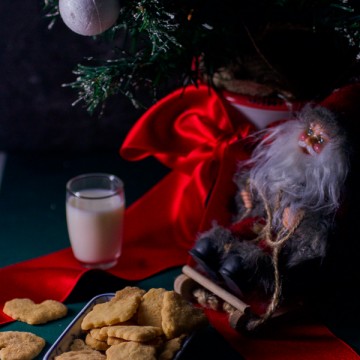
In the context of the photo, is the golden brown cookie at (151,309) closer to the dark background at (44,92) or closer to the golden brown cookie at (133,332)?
the golden brown cookie at (133,332)

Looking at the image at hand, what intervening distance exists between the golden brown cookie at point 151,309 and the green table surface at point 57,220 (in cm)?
5

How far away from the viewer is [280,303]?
882 mm

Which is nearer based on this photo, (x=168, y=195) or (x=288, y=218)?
(x=288, y=218)

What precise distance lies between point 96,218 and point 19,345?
0.23 metres

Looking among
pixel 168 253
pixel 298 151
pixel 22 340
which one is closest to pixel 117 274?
pixel 168 253

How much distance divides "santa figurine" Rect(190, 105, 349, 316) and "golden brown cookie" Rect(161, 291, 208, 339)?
0.09 m

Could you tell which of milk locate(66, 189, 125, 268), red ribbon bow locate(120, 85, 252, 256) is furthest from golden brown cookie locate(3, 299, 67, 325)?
red ribbon bow locate(120, 85, 252, 256)

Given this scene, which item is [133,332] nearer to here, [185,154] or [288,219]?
[288,219]

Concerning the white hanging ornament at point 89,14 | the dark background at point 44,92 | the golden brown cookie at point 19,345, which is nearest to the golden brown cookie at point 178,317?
the golden brown cookie at point 19,345

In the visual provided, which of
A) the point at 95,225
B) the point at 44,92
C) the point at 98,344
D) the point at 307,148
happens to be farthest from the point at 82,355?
the point at 44,92

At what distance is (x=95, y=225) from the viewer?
99 cm

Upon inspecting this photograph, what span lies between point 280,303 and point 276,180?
163mm

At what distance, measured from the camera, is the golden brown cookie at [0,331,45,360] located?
2.60 ft

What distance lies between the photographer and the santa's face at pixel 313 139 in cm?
87
